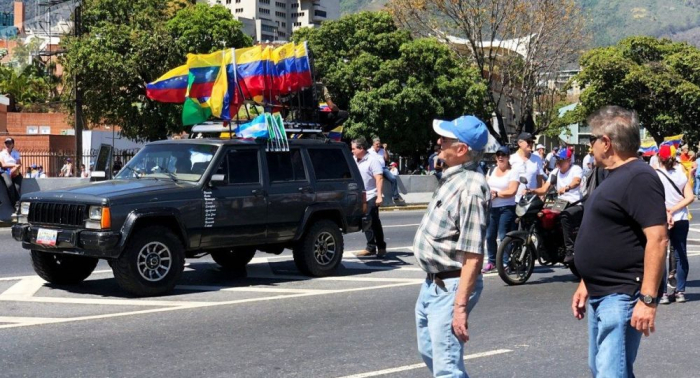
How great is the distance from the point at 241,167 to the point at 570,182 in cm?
446

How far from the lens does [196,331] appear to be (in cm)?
849

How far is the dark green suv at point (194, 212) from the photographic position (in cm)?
1005

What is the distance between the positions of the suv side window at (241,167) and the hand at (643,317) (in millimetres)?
7048

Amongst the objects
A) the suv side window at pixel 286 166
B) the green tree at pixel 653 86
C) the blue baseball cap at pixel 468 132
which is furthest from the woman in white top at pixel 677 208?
the green tree at pixel 653 86

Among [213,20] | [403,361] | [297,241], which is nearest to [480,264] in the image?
[403,361]

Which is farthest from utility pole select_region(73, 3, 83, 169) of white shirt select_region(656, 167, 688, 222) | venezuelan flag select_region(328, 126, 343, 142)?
white shirt select_region(656, 167, 688, 222)

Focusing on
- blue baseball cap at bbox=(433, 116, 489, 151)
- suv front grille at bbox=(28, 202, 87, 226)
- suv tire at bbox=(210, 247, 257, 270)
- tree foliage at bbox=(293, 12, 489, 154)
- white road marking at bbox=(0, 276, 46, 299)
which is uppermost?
tree foliage at bbox=(293, 12, 489, 154)

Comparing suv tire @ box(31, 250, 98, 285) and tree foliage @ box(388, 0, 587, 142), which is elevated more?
tree foliage @ box(388, 0, 587, 142)

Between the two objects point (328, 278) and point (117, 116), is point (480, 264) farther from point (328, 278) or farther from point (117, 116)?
point (117, 116)

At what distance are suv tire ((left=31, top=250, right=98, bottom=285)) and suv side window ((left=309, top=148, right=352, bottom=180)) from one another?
121 inches

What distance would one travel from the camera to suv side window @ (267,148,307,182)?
38.2 feet

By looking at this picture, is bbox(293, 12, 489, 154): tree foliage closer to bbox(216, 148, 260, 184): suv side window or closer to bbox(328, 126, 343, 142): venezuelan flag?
bbox(328, 126, 343, 142): venezuelan flag

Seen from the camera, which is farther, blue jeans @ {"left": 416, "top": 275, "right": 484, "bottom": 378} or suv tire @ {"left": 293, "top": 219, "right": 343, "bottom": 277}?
suv tire @ {"left": 293, "top": 219, "right": 343, "bottom": 277}

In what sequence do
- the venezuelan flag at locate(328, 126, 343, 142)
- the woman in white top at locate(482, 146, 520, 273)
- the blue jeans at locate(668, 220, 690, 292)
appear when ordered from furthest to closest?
the venezuelan flag at locate(328, 126, 343, 142) → the woman in white top at locate(482, 146, 520, 273) → the blue jeans at locate(668, 220, 690, 292)
